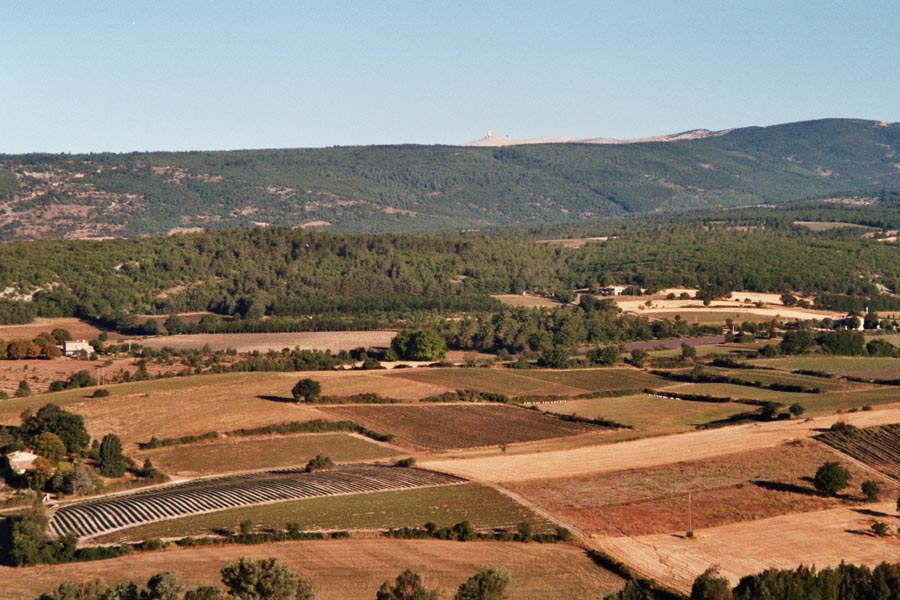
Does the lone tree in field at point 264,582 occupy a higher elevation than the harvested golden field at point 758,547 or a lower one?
higher

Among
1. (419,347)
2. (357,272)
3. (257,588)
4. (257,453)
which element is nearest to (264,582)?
(257,588)

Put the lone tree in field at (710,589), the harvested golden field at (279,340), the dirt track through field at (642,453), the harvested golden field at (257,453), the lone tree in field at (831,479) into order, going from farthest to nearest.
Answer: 1. the harvested golden field at (279,340)
2. the harvested golden field at (257,453)
3. the dirt track through field at (642,453)
4. the lone tree in field at (831,479)
5. the lone tree in field at (710,589)

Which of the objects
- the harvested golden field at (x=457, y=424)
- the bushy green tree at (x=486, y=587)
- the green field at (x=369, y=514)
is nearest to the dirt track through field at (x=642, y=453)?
the harvested golden field at (x=457, y=424)

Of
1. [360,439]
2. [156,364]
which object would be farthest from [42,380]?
[360,439]

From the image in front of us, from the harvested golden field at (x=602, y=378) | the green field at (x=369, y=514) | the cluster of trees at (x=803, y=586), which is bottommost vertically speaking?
the harvested golden field at (x=602, y=378)

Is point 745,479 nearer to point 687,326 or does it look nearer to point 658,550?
point 658,550

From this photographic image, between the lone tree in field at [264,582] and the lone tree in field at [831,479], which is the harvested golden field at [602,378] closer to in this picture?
the lone tree in field at [831,479]
